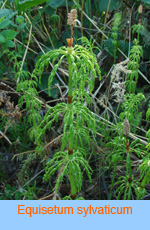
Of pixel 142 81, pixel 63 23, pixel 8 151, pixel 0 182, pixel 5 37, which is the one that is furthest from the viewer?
pixel 63 23

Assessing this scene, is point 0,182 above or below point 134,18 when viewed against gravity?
below

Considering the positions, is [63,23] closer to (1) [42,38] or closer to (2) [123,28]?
(1) [42,38]

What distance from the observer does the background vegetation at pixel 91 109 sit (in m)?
1.54

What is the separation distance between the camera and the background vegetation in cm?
154

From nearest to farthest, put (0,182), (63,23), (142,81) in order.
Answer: (0,182)
(142,81)
(63,23)

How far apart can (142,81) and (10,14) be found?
1.14 meters

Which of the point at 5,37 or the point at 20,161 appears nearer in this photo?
the point at 5,37

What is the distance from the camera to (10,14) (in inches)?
70.6

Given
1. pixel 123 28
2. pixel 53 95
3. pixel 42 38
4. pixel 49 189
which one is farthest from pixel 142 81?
pixel 49 189

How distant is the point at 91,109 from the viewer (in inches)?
77.3

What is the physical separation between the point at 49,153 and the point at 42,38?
101 centimetres

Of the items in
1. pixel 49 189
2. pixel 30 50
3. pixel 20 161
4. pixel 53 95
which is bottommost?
pixel 49 189

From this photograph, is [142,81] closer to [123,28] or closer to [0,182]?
[123,28]

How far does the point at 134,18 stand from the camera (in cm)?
232
